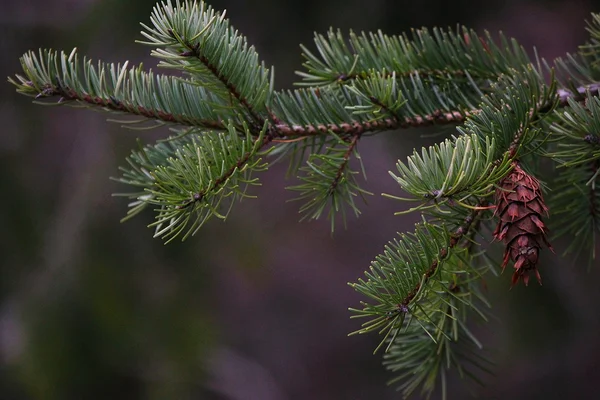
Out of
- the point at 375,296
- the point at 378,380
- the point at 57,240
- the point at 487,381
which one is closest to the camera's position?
the point at 375,296

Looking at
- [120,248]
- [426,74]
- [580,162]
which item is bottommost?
[120,248]

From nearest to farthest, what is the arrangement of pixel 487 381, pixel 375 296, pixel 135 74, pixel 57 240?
pixel 375 296, pixel 135 74, pixel 57 240, pixel 487 381

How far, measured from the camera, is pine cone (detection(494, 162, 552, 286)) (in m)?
0.61

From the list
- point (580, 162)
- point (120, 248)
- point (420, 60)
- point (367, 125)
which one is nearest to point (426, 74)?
point (420, 60)


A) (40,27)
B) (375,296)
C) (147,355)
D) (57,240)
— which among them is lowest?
(147,355)

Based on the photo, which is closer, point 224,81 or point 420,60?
point 224,81

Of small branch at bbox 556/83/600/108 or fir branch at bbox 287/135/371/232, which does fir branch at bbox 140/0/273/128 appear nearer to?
fir branch at bbox 287/135/371/232

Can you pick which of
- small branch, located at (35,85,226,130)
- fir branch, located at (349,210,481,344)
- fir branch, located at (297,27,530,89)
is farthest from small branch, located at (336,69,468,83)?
fir branch, located at (349,210,481,344)

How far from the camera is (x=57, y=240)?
1909mm

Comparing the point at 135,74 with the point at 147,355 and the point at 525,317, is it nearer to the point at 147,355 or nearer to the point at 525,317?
the point at 147,355

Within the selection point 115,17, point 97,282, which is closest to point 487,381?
point 97,282

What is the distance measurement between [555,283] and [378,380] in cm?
217

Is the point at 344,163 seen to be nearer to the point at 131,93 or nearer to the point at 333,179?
the point at 333,179

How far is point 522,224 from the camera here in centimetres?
61
